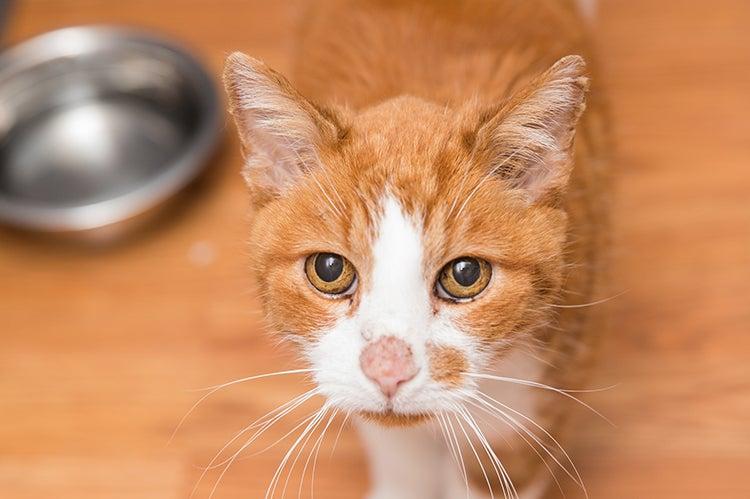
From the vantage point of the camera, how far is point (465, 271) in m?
1.01

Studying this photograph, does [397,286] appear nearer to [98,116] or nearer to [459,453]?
[459,453]

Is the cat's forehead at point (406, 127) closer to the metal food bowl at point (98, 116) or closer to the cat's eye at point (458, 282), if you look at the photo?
the cat's eye at point (458, 282)

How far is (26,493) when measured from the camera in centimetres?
155

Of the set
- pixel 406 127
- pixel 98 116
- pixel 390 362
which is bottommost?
pixel 390 362

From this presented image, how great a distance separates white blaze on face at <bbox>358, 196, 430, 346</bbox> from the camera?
959 mm

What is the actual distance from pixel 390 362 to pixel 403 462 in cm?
47

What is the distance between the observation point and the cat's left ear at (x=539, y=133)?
96 cm

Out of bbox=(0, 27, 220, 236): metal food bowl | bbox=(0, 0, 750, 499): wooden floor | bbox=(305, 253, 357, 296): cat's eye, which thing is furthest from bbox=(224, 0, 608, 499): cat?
bbox=(0, 27, 220, 236): metal food bowl

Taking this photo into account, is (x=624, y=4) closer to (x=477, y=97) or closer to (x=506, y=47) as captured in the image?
(x=506, y=47)

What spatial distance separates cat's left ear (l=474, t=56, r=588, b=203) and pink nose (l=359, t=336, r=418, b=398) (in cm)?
24

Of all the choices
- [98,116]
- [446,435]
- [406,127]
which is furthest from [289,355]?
[98,116]

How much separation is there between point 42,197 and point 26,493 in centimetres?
67

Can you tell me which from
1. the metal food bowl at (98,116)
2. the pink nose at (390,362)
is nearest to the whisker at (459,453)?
the pink nose at (390,362)

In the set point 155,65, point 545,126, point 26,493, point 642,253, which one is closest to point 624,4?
point 642,253
